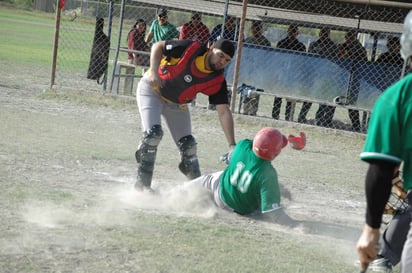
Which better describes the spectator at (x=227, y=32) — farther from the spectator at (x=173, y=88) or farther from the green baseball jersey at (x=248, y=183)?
the green baseball jersey at (x=248, y=183)

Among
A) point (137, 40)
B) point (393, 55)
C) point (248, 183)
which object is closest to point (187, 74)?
point (248, 183)

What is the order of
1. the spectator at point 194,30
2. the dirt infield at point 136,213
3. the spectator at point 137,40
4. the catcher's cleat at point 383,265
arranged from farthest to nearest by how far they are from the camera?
the spectator at point 137,40
the spectator at point 194,30
the catcher's cleat at point 383,265
the dirt infield at point 136,213

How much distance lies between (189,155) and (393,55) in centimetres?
770

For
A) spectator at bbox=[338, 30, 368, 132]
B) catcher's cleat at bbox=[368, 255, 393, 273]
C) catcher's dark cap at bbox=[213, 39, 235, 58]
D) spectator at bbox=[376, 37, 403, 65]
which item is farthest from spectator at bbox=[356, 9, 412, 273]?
spectator at bbox=[376, 37, 403, 65]

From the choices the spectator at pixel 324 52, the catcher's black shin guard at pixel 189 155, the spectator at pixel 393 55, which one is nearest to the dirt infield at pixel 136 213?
the catcher's black shin guard at pixel 189 155

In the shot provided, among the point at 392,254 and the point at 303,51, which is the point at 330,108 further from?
the point at 392,254

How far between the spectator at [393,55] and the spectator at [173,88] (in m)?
7.48

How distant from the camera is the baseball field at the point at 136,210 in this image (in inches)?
199

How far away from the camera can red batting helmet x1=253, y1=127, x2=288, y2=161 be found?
20.6 ft

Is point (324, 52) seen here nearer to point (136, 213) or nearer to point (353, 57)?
point (353, 57)

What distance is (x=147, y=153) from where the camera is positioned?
7.08 m

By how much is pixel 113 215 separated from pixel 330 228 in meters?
2.01

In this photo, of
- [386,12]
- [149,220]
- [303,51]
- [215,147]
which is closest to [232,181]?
[149,220]

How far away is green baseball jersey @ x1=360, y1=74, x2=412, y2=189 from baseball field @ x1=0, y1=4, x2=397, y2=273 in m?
2.16
